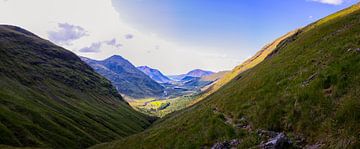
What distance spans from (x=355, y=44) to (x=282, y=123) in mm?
11434

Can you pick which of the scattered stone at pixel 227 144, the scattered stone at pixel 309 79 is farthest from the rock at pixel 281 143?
the scattered stone at pixel 309 79

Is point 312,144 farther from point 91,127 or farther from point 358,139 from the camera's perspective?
point 91,127

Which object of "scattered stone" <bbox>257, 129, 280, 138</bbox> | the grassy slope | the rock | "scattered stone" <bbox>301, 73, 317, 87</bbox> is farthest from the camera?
"scattered stone" <bbox>301, 73, 317, 87</bbox>

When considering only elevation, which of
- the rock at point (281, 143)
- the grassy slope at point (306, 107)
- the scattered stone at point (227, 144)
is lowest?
the scattered stone at point (227, 144)

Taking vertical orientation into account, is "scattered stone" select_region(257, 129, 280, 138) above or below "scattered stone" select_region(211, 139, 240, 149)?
above

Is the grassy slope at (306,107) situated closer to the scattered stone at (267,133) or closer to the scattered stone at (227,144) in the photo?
the scattered stone at (267,133)

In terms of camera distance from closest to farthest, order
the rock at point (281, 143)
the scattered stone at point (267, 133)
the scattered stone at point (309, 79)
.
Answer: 1. the rock at point (281, 143)
2. the scattered stone at point (267, 133)
3. the scattered stone at point (309, 79)

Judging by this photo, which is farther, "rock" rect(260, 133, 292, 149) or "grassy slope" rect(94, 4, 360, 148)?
"rock" rect(260, 133, 292, 149)

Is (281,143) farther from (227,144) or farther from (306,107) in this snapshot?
(227,144)

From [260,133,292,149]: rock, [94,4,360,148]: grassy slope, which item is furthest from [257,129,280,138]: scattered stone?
[260,133,292,149]: rock

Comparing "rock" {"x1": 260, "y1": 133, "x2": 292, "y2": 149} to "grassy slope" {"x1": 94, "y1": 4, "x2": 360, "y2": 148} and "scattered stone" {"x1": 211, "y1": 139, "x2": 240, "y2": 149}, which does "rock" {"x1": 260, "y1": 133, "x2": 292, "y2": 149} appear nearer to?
"grassy slope" {"x1": 94, "y1": 4, "x2": 360, "y2": 148}

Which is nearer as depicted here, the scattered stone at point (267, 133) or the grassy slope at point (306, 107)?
the grassy slope at point (306, 107)

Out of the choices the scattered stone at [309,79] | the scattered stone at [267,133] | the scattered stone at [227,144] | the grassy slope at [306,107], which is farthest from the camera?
the scattered stone at [309,79]

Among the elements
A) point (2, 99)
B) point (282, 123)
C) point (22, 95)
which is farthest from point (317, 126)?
point (22, 95)
